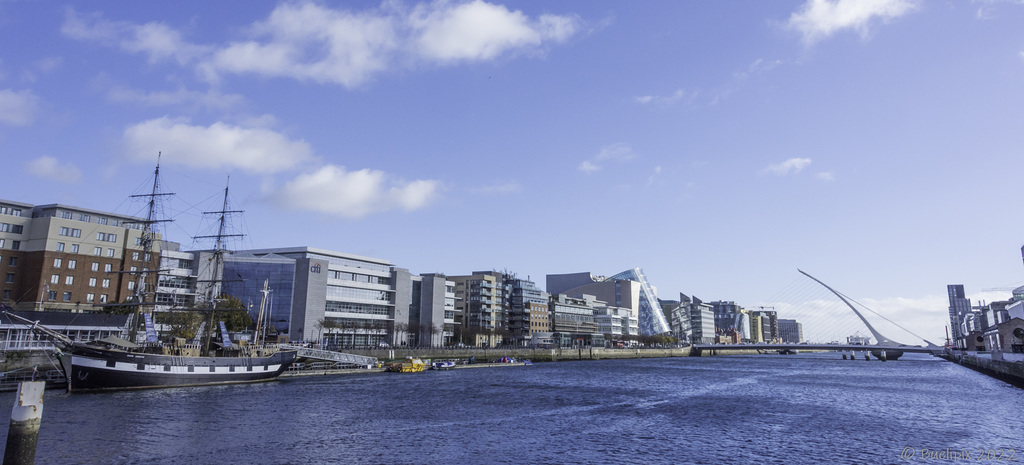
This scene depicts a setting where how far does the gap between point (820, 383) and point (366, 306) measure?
276 ft

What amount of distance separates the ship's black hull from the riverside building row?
45.3ft

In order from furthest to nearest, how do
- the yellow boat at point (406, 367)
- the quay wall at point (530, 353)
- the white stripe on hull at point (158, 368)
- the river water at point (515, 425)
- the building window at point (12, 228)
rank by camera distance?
the quay wall at point (530, 353), the yellow boat at point (406, 367), the building window at point (12, 228), the white stripe on hull at point (158, 368), the river water at point (515, 425)

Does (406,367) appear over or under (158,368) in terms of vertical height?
under

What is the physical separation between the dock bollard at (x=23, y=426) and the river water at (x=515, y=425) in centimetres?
753

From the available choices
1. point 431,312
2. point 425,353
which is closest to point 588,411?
point 425,353

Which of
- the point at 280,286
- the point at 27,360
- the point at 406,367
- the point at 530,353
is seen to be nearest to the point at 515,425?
the point at 27,360

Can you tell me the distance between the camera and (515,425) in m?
39.1

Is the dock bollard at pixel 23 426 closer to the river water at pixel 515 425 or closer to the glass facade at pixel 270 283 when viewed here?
the river water at pixel 515 425

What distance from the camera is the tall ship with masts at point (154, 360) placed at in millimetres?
53781

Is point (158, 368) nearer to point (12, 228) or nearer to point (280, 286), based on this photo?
point (12, 228)

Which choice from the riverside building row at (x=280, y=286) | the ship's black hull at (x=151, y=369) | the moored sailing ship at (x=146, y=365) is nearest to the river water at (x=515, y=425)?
the ship's black hull at (x=151, y=369)

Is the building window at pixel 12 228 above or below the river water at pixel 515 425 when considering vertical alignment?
above

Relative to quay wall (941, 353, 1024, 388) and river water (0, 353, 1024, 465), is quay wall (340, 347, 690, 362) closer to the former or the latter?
river water (0, 353, 1024, 465)

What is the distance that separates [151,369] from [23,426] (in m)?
43.1
